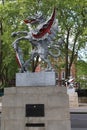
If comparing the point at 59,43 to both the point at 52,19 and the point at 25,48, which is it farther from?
the point at 25,48

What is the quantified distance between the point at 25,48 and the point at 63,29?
517 cm

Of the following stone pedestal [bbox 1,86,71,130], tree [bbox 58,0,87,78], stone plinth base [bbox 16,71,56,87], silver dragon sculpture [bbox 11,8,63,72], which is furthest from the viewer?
tree [bbox 58,0,87,78]

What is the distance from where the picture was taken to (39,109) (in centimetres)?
1287

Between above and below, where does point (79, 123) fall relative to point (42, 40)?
below

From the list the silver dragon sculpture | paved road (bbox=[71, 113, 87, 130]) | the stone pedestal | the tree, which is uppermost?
the tree

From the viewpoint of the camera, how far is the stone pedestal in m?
12.9

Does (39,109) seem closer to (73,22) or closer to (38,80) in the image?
(38,80)

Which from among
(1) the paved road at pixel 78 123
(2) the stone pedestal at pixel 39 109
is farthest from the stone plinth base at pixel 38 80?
(1) the paved road at pixel 78 123

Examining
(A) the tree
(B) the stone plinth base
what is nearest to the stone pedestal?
(B) the stone plinth base

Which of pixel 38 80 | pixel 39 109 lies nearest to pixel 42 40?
pixel 38 80

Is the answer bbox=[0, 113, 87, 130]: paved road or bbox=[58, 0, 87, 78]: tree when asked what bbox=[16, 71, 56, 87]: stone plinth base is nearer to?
bbox=[0, 113, 87, 130]: paved road

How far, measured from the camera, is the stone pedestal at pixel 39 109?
12906mm

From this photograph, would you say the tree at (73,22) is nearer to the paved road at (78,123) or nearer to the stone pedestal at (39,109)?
the paved road at (78,123)

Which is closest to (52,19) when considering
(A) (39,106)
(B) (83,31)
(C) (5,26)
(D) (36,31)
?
(D) (36,31)
